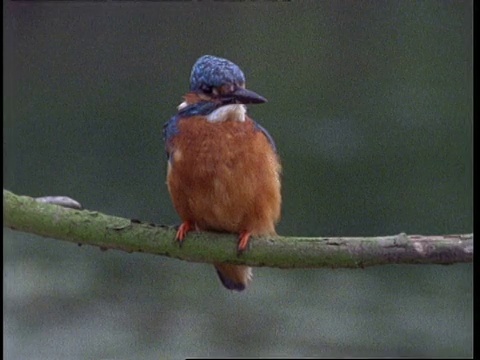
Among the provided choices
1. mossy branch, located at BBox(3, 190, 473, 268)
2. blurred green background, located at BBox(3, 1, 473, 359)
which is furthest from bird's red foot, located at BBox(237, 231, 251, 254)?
blurred green background, located at BBox(3, 1, 473, 359)

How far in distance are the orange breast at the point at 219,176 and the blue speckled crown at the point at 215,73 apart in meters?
0.12

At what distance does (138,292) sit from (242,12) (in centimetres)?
104

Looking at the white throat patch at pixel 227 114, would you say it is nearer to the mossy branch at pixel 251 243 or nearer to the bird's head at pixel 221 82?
the bird's head at pixel 221 82

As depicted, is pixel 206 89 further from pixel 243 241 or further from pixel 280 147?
pixel 280 147

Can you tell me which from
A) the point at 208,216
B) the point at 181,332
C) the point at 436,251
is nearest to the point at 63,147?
the point at 181,332

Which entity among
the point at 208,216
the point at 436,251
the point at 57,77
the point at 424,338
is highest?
the point at 57,77

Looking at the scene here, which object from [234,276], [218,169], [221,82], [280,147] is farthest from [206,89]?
[280,147]

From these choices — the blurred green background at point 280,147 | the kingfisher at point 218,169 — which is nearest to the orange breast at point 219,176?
the kingfisher at point 218,169

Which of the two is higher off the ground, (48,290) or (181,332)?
(48,290)

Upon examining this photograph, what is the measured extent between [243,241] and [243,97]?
10.8 inches

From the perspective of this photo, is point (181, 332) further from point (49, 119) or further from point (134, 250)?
point (49, 119)

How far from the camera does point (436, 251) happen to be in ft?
4.91

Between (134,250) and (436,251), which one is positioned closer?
(436,251)

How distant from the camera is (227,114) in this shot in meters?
1.77
